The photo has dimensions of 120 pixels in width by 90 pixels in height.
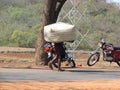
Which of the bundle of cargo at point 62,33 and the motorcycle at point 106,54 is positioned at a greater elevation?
the bundle of cargo at point 62,33

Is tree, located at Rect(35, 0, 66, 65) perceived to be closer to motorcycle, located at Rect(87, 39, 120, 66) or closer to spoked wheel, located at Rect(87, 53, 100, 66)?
spoked wheel, located at Rect(87, 53, 100, 66)

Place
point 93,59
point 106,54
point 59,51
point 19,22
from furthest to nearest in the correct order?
point 19,22 → point 106,54 → point 93,59 → point 59,51

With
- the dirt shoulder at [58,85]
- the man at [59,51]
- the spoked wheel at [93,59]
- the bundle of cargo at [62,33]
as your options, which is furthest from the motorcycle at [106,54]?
the dirt shoulder at [58,85]

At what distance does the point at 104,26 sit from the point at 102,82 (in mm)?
35554

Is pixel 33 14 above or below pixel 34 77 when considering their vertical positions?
above

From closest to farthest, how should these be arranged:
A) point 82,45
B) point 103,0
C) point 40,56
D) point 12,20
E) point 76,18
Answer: point 40,56
point 76,18
point 82,45
point 12,20
point 103,0

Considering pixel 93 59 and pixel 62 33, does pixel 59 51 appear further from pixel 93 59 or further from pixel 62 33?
pixel 93 59

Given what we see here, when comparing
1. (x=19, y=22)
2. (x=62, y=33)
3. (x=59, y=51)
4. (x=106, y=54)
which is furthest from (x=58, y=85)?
(x=19, y=22)

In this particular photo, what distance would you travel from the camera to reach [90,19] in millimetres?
46594

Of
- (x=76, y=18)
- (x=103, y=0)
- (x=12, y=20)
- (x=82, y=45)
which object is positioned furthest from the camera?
(x=103, y=0)

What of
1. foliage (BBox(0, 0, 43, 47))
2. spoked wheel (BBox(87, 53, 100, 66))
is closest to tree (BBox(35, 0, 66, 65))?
spoked wheel (BBox(87, 53, 100, 66))

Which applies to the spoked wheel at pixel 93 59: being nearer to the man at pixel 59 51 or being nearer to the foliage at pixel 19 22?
the man at pixel 59 51

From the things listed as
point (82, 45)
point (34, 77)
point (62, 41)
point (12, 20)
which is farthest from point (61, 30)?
point (12, 20)

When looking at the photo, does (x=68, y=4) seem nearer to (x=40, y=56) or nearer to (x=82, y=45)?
(x=82, y=45)
